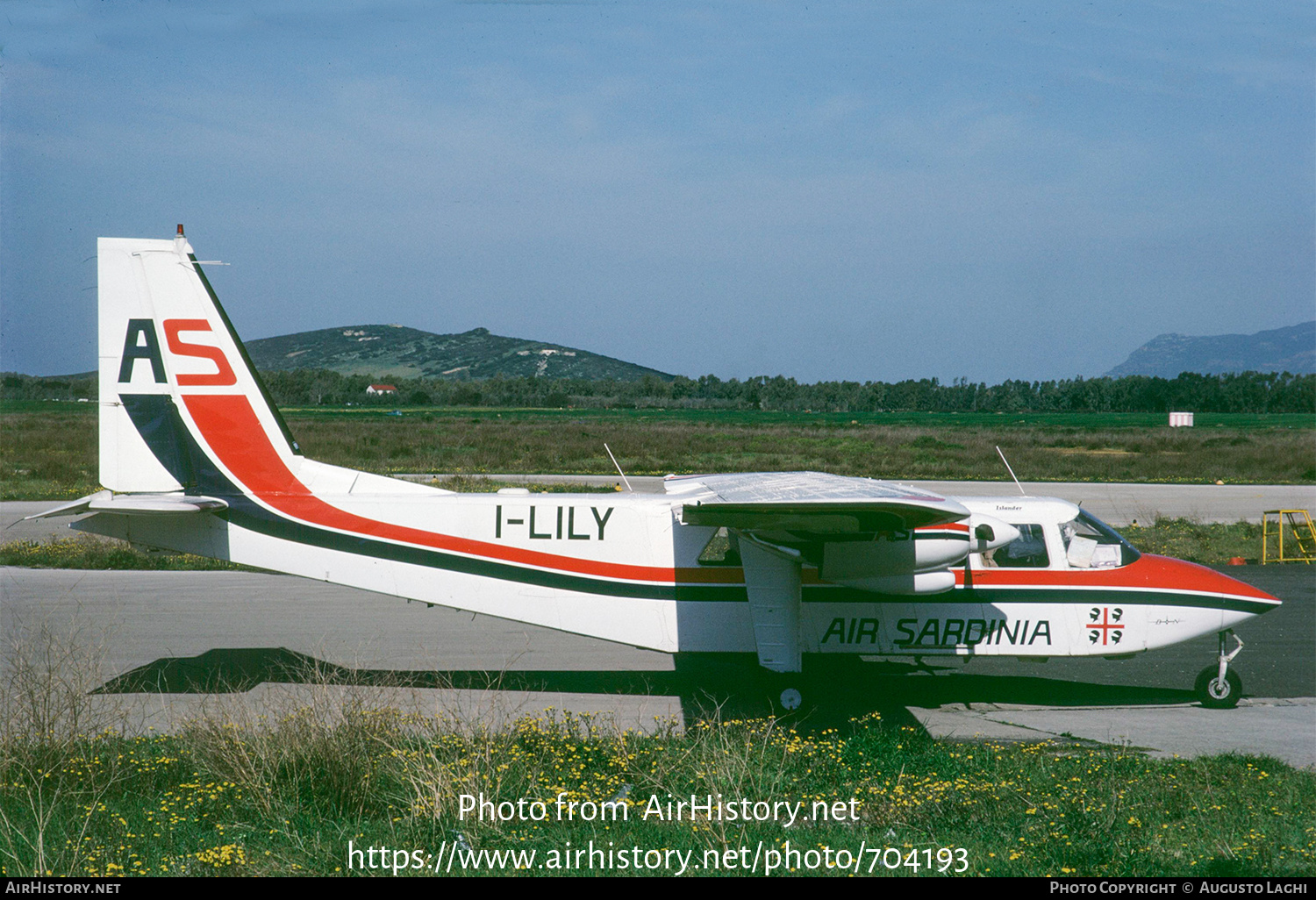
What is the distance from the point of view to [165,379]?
37.4 feet

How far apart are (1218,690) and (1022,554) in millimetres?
3170

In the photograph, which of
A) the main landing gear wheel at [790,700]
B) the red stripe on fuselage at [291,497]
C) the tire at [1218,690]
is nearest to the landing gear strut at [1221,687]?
the tire at [1218,690]

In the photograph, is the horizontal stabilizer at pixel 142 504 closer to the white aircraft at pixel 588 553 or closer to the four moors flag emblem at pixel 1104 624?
the white aircraft at pixel 588 553

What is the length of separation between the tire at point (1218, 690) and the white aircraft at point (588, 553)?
Answer: 0.03 m

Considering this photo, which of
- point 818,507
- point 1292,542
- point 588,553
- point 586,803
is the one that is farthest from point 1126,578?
point 1292,542

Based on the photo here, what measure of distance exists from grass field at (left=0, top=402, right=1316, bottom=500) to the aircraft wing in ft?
88.8

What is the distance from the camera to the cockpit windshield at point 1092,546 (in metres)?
11.4

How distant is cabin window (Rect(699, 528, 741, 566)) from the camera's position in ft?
36.2

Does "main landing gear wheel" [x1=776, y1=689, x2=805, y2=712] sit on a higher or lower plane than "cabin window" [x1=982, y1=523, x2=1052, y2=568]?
lower

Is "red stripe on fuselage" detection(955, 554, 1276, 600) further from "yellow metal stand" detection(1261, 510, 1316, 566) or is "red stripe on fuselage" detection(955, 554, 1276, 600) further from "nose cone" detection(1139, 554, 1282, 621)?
"yellow metal stand" detection(1261, 510, 1316, 566)

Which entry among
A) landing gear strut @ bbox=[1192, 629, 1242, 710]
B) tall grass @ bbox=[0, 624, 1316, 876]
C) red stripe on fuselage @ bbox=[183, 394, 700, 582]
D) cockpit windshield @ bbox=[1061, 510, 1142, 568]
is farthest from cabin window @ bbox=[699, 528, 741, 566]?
landing gear strut @ bbox=[1192, 629, 1242, 710]

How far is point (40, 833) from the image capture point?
586 centimetres

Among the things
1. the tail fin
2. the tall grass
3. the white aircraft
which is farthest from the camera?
A: the tail fin

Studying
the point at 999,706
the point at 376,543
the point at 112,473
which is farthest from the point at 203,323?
the point at 999,706
